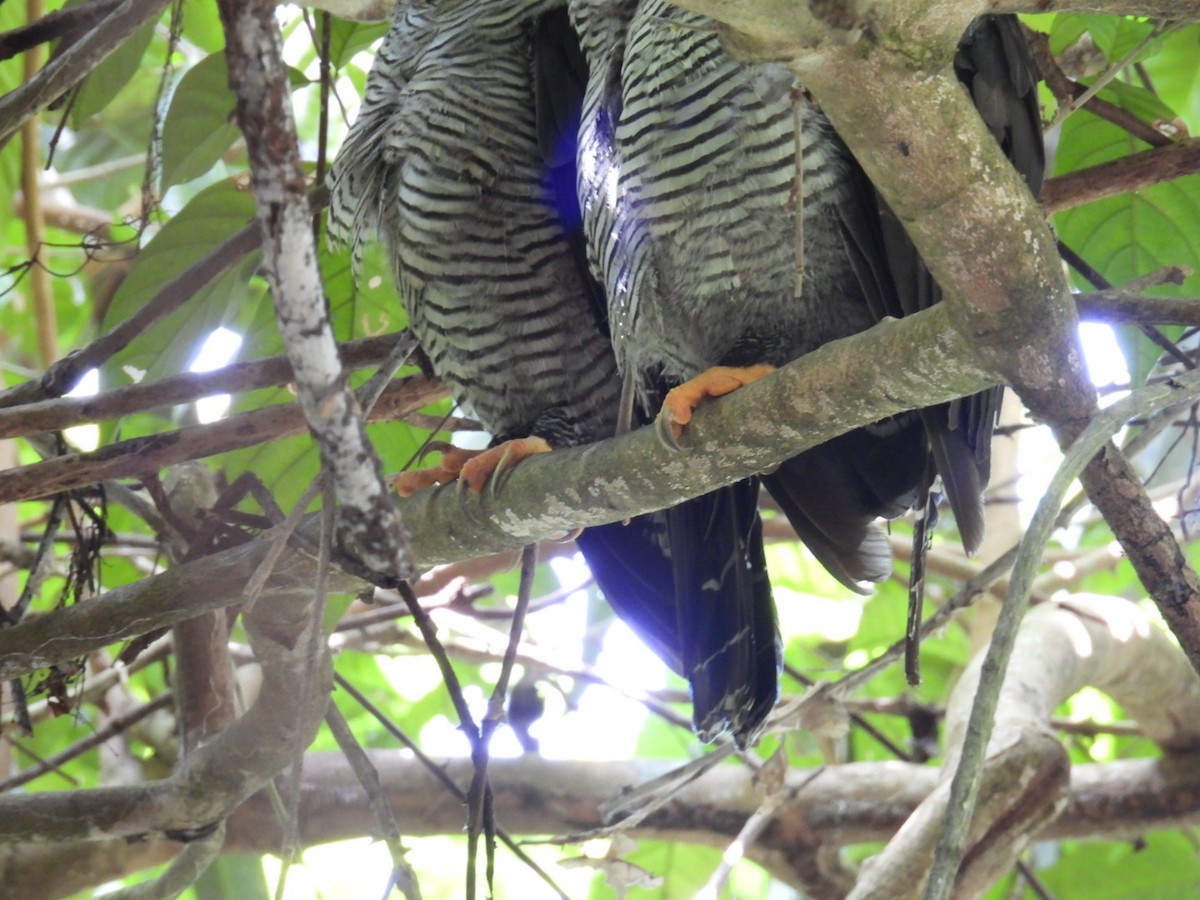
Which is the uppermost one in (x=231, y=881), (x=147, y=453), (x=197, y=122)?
(x=197, y=122)

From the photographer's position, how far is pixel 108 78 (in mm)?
2176

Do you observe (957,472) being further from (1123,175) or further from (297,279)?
(297,279)

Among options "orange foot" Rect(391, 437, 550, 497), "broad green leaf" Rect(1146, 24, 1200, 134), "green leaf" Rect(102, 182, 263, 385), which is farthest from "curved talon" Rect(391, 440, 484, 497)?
"broad green leaf" Rect(1146, 24, 1200, 134)

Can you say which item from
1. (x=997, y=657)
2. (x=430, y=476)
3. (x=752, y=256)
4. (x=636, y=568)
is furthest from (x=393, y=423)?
(x=997, y=657)

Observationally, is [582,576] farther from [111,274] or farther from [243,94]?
[243,94]

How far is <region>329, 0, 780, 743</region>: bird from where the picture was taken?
199 centimetres

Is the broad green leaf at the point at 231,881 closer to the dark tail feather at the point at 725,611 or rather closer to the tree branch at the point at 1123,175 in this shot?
the dark tail feather at the point at 725,611

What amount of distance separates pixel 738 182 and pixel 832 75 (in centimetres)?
81

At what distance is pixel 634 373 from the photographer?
190 cm

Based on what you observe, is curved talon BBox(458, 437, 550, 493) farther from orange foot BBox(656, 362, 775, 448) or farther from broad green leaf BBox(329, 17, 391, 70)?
broad green leaf BBox(329, 17, 391, 70)

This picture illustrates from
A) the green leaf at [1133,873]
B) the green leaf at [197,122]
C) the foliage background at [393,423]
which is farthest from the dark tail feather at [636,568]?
the green leaf at [1133,873]

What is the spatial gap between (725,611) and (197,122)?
1.30 meters

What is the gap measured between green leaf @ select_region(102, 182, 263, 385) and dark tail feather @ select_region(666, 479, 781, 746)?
0.90 meters

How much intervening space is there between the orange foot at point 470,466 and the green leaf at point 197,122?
71 cm
